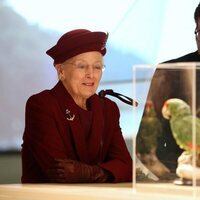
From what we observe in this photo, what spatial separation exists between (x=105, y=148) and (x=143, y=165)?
103cm

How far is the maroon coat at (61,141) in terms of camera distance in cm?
258

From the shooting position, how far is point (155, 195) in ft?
5.57

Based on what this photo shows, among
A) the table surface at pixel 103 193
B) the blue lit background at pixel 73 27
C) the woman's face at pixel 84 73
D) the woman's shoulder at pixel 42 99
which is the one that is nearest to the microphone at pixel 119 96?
the woman's face at pixel 84 73

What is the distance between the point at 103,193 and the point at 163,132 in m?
0.22

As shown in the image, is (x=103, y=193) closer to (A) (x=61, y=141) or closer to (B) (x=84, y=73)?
(A) (x=61, y=141)

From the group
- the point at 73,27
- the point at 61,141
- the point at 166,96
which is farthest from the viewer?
the point at 73,27

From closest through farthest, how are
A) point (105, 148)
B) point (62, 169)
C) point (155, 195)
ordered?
point (155, 195), point (62, 169), point (105, 148)

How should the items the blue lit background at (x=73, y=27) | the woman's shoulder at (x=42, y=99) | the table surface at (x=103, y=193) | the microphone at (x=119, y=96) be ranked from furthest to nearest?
the blue lit background at (x=73, y=27)
the woman's shoulder at (x=42, y=99)
the microphone at (x=119, y=96)
the table surface at (x=103, y=193)

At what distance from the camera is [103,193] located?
183cm

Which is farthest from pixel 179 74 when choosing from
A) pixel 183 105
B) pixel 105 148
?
pixel 105 148

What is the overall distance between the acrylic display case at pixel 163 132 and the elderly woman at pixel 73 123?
29.7 inches

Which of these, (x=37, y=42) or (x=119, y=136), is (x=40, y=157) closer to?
(x=119, y=136)

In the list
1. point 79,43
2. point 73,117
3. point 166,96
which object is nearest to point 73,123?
point 73,117

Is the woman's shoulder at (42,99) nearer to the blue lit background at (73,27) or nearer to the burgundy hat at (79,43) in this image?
the burgundy hat at (79,43)
